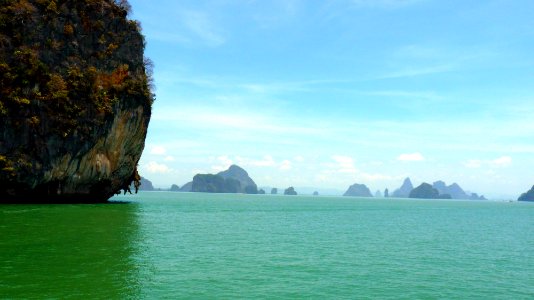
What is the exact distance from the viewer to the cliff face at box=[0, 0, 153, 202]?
44.2 meters

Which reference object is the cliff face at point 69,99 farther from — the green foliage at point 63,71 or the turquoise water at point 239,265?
the turquoise water at point 239,265

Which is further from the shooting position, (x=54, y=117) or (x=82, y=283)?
(x=54, y=117)

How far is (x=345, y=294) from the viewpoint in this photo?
1496 centimetres

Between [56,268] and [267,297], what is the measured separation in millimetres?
8585

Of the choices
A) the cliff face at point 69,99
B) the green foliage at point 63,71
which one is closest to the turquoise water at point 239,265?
the cliff face at point 69,99

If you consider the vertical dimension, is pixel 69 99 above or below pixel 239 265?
above

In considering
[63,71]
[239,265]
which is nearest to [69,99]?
[63,71]

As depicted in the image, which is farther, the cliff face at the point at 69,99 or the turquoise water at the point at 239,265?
the cliff face at the point at 69,99

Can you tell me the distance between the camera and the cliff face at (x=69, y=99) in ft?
145

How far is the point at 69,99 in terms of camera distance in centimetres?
4747

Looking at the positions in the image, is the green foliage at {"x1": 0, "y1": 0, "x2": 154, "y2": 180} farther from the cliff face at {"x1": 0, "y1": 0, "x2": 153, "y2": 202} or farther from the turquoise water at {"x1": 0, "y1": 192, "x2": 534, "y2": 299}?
the turquoise water at {"x1": 0, "y1": 192, "x2": 534, "y2": 299}

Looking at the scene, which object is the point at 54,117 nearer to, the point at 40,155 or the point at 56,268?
the point at 40,155

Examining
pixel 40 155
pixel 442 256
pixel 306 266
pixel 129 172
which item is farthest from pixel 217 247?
pixel 129 172

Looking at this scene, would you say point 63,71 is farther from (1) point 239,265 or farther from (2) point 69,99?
(1) point 239,265
